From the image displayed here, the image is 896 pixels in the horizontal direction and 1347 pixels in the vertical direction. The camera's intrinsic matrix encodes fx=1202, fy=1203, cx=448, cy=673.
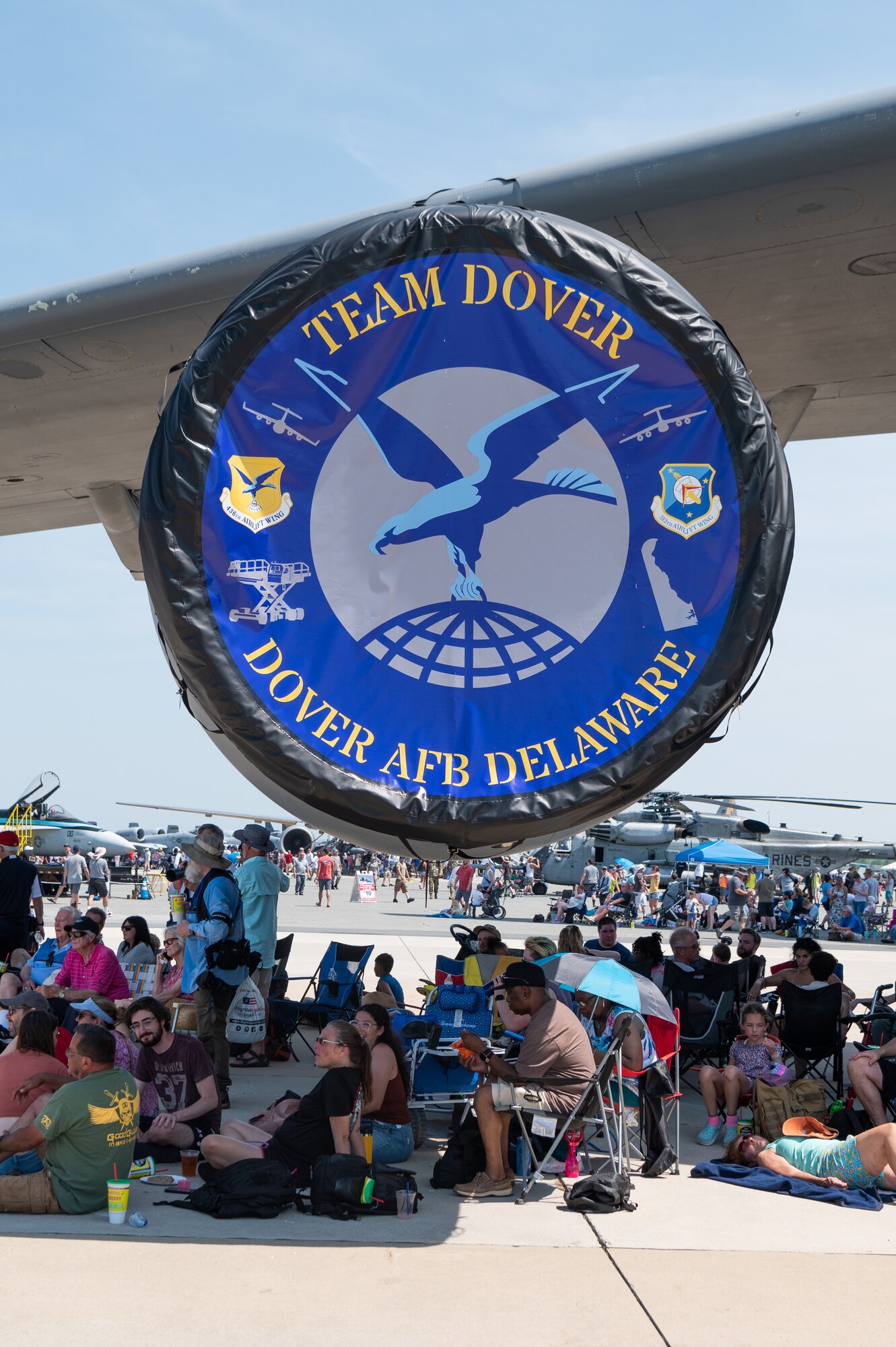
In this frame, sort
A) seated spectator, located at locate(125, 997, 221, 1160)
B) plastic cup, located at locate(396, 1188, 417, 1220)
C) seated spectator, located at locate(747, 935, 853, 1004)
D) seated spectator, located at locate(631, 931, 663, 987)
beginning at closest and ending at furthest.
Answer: plastic cup, located at locate(396, 1188, 417, 1220) < seated spectator, located at locate(125, 997, 221, 1160) < seated spectator, located at locate(747, 935, 853, 1004) < seated spectator, located at locate(631, 931, 663, 987)

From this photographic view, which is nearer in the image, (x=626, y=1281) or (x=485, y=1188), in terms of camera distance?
(x=626, y=1281)

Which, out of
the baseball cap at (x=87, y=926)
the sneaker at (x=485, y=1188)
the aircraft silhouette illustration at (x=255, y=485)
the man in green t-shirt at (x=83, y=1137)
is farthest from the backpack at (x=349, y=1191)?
the baseball cap at (x=87, y=926)

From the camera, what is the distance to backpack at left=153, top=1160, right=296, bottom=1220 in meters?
5.35

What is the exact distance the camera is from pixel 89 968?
29.1ft

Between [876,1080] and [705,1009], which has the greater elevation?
[705,1009]

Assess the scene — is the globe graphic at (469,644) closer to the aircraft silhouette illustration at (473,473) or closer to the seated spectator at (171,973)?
the aircraft silhouette illustration at (473,473)

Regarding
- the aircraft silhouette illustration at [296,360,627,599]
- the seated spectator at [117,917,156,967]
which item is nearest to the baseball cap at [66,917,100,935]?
the seated spectator at [117,917,156,967]

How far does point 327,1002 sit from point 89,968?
215 cm

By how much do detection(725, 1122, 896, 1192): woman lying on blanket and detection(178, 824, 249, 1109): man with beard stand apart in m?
3.25

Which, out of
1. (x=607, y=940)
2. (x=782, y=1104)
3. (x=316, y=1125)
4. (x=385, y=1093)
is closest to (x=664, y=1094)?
(x=782, y=1104)

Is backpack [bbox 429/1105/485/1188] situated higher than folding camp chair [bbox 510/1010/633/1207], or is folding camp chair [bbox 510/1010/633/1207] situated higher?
folding camp chair [bbox 510/1010/633/1207]

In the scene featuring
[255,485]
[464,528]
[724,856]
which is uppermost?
[255,485]

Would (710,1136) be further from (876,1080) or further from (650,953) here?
(650,953)

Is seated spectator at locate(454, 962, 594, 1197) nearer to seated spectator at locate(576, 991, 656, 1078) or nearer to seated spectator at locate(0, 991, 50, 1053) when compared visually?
seated spectator at locate(576, 991, 656, 1078)
